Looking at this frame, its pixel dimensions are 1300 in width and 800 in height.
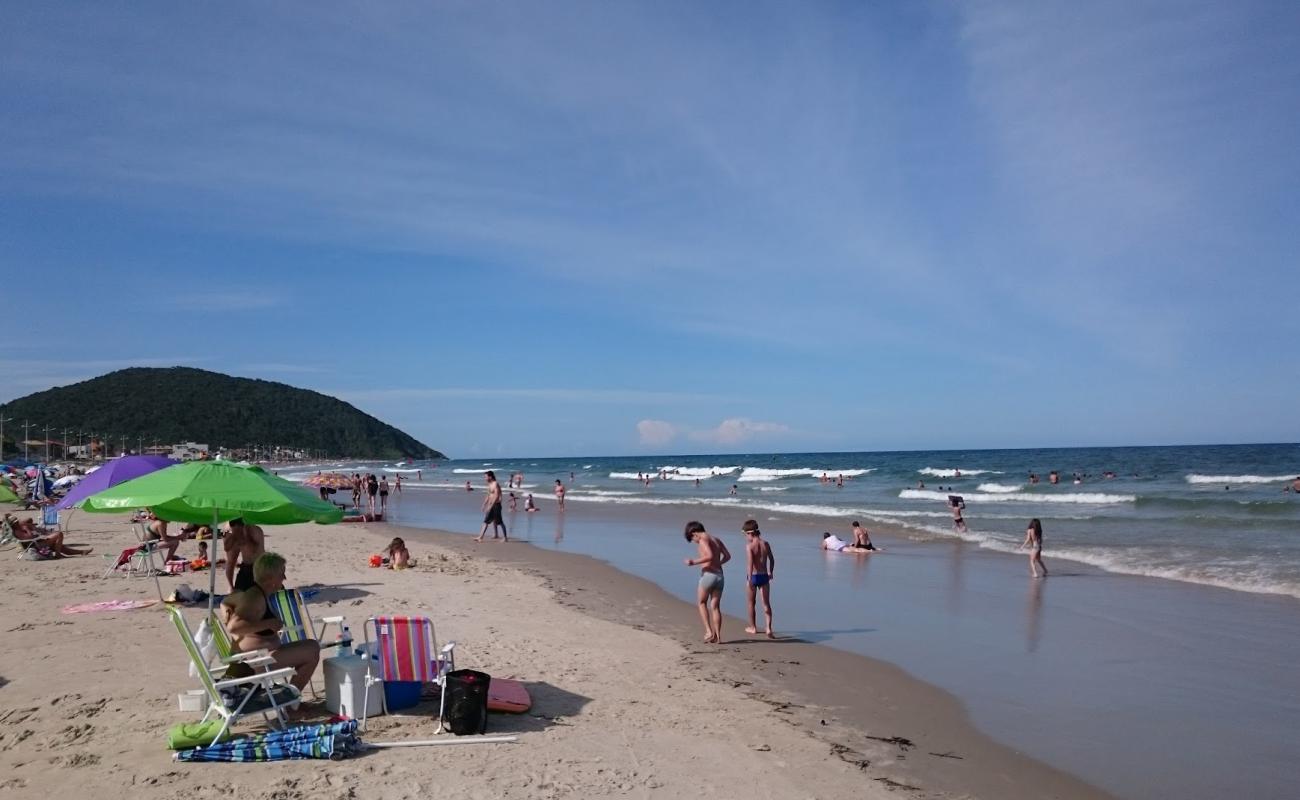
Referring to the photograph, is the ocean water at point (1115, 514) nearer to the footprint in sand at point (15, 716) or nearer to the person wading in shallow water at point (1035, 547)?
the person wading in shallow water at point (1035, 547)

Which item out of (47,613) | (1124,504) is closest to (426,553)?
(47,613)

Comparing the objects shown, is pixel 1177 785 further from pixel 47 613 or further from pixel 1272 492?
pixel 1272 492

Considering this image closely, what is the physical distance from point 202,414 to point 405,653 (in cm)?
12447

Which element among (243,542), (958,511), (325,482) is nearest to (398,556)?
(243,542)

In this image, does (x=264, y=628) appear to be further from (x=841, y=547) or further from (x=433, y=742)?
(x=841, y=547)

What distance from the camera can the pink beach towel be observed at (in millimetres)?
9469

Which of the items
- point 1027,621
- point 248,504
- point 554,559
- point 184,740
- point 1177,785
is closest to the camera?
point 184,740

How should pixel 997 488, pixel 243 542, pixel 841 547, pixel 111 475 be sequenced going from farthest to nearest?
pixel 997 488 < pixel 841 547 < pixel 243 542 < pixel 111 475

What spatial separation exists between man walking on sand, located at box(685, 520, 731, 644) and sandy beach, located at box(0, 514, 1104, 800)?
0.28m

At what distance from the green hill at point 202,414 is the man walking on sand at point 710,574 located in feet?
284

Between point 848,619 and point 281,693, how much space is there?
7109 millimetres

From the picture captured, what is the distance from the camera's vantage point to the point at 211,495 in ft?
19.1

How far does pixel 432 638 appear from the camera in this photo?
6273mm

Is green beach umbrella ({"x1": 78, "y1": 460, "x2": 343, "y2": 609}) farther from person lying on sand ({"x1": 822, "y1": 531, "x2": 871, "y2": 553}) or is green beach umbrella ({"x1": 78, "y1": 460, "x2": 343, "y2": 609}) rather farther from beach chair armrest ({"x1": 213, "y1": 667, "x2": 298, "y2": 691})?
person lying on sand ({"x1": 822, "y1": 531, "x2": 871, "y2": 553})
